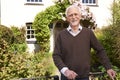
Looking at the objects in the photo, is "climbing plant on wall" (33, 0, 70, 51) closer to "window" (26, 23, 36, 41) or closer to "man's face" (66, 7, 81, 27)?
"window" (26, 23, 36, 41)

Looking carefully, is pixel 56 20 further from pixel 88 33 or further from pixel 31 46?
pixel 88 33

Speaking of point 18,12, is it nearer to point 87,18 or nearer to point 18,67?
point 87,18

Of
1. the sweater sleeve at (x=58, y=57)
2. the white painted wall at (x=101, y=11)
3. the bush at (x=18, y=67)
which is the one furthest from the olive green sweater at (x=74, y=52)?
the white painted wall at (x=101, y=11)

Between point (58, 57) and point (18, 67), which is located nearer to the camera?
point (58, 57)

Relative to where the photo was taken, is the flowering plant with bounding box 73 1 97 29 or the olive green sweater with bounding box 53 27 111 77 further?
the flowering plant with bounding box 73 1 97 29

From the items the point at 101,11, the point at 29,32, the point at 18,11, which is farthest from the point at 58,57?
the point at 101,11

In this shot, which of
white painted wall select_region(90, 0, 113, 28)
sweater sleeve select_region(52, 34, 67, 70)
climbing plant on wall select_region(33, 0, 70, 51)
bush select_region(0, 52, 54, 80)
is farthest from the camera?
white painted wall select_region(90, 0, 113, 28)

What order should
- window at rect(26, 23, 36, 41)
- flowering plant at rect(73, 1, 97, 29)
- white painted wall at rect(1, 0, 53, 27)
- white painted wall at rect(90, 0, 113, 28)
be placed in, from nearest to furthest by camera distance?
white painted wall at rect(1, 0, 53, 27)
flowering plant at rect(73, 1, 97, 29)
window at rect(26, 23, 36, 41)
white painted wall at rect(90, 0, 113, 28)

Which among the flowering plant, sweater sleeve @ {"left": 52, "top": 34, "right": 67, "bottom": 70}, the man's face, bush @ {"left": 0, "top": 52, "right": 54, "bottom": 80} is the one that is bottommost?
bush @ {"left": 0, "top": 52, "right": 54, "bottom": 80}

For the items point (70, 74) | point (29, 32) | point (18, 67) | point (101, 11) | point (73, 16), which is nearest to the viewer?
point (70, 74)

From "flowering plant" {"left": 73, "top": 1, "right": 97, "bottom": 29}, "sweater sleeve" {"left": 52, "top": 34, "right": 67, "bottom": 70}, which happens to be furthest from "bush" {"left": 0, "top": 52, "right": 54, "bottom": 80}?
"flowering plant" {"left": 73, "top": 1, "right": 97, "bottom": 29}

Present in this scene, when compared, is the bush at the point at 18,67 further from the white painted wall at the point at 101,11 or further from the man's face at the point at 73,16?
the white painted wall at the point at 101,11

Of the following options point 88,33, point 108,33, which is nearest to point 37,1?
point 108,33

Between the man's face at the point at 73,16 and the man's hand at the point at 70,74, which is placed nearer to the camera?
the man's hand at the point at 70,74
